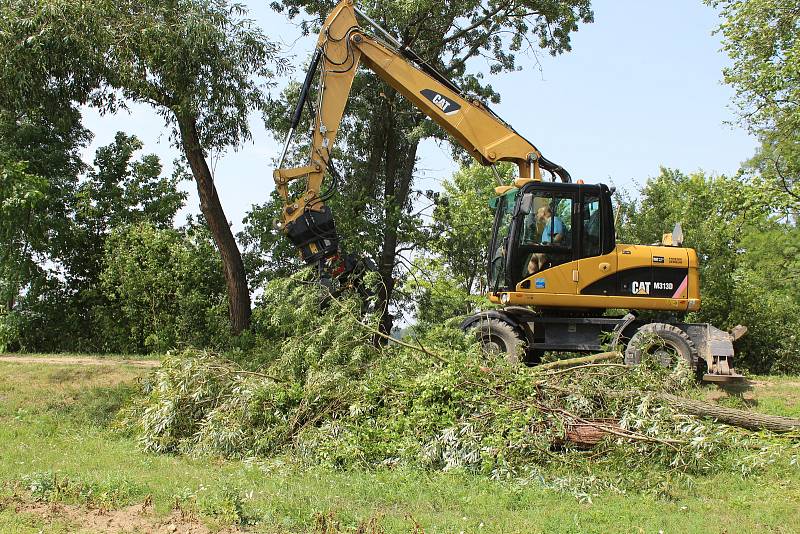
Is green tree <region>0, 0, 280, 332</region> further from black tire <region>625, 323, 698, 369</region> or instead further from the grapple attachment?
black tire <region>625, 323, 698, 369</region>

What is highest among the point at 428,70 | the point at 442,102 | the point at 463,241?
the point at 428,70

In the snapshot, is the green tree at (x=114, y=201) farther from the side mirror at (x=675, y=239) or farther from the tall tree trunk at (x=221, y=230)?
the side mirror at (x=675, y=239)

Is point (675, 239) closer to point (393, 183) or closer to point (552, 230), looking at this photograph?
point (552, 230)

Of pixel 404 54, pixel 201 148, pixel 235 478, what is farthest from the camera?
pixel 201 148

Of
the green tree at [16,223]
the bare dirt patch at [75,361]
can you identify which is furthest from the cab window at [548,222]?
the green tree at [16,223]

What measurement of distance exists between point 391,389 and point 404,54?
6564 mm

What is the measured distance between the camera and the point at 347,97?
12891 millimetres

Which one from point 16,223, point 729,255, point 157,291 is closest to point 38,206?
point 16,223

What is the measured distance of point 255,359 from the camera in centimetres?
1142

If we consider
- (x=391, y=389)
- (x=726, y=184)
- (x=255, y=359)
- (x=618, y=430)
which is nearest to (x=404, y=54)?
(x=255, y=359)

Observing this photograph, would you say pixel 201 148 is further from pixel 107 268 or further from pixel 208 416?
pixel 208 416

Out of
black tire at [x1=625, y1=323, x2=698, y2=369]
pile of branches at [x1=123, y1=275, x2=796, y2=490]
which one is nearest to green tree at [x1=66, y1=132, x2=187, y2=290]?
pile of branches at [x1=123, y1=275, x2=796, y2=490]

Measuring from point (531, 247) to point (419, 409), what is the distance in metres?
4.70

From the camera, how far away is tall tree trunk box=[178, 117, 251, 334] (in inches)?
596
